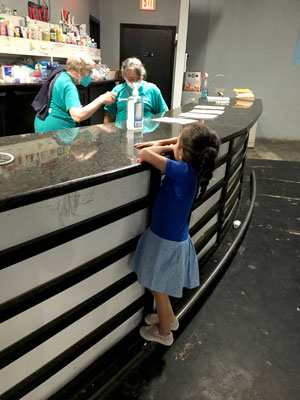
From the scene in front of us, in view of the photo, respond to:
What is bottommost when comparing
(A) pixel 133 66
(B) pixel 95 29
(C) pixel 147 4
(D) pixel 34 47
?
(A) pixel 133 66

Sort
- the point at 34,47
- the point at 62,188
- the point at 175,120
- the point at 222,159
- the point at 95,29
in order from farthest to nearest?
the point at 95,29, the point at 34,47, the point at 175,120, the point at 222,159, the point at 62,188

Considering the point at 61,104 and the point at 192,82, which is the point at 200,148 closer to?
the point at 61,104

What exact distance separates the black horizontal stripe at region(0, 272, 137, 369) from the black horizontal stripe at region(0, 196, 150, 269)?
347 millimetres

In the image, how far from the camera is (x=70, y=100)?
219 centimetres

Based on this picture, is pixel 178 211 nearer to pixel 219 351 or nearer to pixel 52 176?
pixel 52 176

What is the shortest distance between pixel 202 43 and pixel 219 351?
6.71 metres

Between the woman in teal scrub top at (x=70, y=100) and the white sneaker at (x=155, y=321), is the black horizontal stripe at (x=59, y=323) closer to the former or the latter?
the white sneaker at (x=155, y=321)

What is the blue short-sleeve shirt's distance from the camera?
4.45 ft

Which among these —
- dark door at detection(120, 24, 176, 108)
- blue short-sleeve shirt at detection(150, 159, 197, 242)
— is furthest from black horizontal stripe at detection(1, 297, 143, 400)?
dark door at detection(120, 24, 176, 108)

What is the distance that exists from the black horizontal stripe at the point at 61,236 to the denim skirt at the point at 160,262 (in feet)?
0.62

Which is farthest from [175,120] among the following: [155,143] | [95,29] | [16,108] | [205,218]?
[95,29]

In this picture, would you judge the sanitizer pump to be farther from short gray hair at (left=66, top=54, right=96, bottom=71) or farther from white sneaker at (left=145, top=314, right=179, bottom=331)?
white sneaker at (left=145, top=314, right=179, bottom=331)

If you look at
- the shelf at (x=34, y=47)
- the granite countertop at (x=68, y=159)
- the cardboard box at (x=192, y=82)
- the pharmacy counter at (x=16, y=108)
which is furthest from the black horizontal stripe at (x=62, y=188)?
the cardboard box at (x=192, y=82)

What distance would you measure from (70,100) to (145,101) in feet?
2.52
